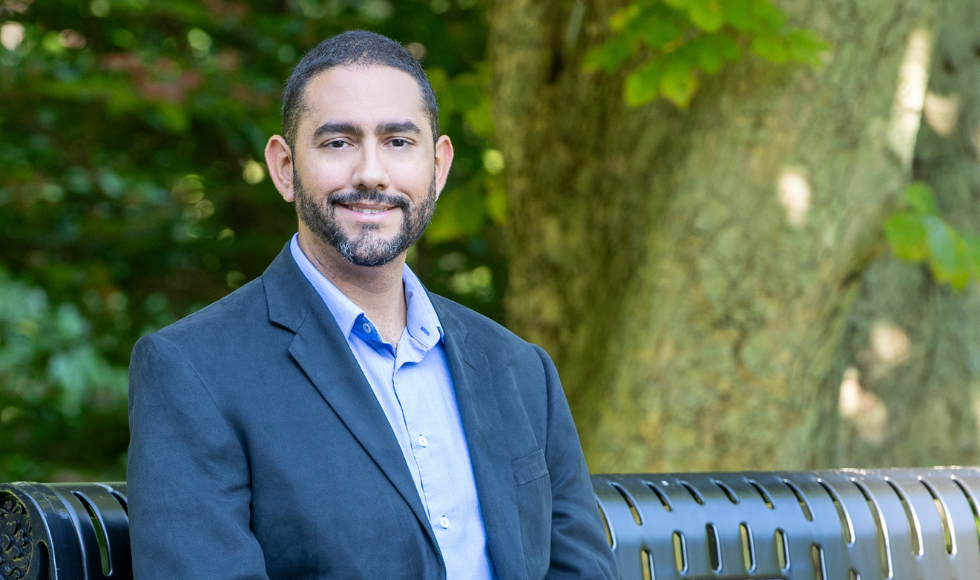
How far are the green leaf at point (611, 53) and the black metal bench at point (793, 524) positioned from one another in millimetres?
1391

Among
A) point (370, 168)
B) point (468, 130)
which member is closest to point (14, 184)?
point (468, 130)

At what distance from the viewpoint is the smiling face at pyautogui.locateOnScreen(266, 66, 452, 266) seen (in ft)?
5.97

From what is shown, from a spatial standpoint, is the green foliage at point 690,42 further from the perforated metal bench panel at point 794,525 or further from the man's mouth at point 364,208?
the man's mouth at point 364,208

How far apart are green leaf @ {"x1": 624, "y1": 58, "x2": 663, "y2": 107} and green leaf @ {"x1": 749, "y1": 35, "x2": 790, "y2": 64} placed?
0.96ft

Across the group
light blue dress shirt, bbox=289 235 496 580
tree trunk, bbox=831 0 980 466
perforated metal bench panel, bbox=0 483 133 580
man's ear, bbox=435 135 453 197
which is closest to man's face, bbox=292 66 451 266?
light blue dress shirt, bbox=289 235 496 580

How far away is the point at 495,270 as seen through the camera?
5.68 metres

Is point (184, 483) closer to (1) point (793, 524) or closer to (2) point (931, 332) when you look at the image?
(1) point (793, 524)

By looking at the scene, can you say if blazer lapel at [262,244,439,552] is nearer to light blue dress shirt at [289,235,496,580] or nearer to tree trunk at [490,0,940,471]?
light blue dress shirt at [289,235,496,580]

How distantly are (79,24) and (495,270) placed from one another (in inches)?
93.3

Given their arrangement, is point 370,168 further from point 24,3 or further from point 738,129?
point 24,3

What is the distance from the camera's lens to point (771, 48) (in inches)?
124

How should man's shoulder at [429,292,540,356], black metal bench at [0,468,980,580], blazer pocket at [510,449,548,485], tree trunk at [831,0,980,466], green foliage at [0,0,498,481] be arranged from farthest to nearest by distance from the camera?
1. tree trunk at [831,0,980,466]
2. green foliage at [0,0,498,481]
3. black metal bench at [0,468,980,580]
4. man's shoulder at [429,292,540,356]
5. blazer pocket at [510,449,548,485]

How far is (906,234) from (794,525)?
131cm

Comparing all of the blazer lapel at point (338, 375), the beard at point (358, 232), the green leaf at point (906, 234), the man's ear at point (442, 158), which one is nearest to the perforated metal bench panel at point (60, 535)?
the blazer lapel at point (338, 375)
